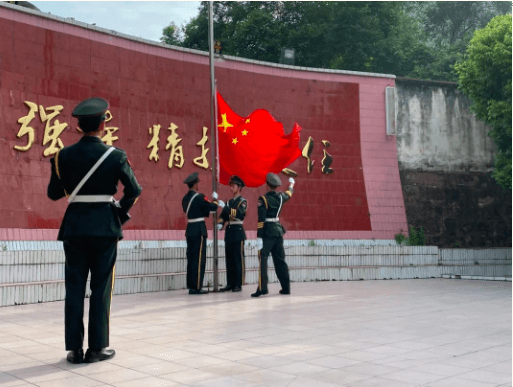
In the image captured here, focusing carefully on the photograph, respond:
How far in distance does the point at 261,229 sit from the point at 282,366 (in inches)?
177

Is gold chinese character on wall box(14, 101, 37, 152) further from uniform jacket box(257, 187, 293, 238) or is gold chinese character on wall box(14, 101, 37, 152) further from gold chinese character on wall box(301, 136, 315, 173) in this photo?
gold chinese character on wall box(301, 136, 315, 173)

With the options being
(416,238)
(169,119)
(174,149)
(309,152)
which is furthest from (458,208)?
(169,119)

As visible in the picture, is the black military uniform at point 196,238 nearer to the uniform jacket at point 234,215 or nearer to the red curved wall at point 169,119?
the uniform jacket at point 234,215

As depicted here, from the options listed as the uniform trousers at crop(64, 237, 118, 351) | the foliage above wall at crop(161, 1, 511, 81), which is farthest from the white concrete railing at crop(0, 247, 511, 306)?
the foliage above wall at crop(161, 1, 511, 81)

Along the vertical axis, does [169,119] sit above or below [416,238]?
above

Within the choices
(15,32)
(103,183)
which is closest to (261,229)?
(103,183)

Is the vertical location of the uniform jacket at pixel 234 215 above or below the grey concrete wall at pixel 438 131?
below

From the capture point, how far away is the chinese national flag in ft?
30.1

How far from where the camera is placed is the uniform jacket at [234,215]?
9.37 metres

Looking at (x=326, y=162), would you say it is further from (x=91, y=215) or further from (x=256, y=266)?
(x=91, y=215)

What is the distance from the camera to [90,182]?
4.51 m

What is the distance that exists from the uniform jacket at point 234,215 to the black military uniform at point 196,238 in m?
0.45

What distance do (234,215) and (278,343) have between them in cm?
447

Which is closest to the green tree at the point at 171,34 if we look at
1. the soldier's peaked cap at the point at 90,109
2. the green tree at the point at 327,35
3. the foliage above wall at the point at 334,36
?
the foliage above wall at the point at 334,36
